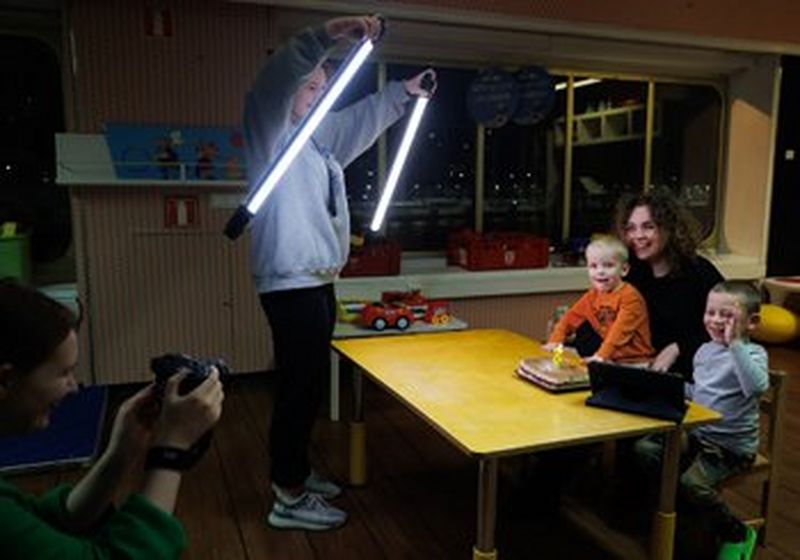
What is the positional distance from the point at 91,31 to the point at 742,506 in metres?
3.66

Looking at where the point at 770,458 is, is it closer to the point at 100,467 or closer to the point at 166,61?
the point at 100,467

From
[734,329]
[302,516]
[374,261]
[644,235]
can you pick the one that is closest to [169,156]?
[374,261]

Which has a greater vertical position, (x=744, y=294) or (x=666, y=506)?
(x=744, y=294)

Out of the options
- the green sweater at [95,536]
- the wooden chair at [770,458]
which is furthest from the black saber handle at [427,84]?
the green sweater at [95,536]

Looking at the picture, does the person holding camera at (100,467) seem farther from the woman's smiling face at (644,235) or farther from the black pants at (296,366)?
the woman's smiling face at (644,235)

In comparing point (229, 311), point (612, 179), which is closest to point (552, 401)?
point (229, 311)

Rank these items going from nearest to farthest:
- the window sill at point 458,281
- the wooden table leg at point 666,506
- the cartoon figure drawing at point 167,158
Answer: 1. the wooden table leg at point 666,506
2. the cartoon figure drawing at point 167,158
3. the window sill at point 458,281

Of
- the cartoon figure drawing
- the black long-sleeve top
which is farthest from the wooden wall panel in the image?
the black long-sleeve top

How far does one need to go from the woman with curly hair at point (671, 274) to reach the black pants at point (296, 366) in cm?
115

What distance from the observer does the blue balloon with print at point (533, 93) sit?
4633 mm

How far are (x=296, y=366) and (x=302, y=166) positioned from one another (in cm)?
66

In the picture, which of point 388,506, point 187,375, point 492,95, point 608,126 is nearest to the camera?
point 187,375

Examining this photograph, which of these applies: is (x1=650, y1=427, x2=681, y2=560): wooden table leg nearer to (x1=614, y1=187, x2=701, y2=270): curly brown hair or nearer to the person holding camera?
(x1=614, y1=187, x2=701, y2=270): curly brown hair

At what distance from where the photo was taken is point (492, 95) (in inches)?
181
